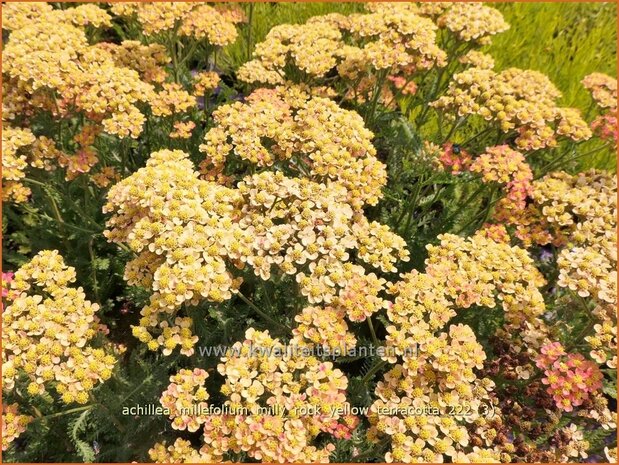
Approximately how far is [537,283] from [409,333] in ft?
4.34

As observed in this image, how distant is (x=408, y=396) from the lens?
2461 mm

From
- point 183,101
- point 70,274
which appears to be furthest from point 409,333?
point 183,101

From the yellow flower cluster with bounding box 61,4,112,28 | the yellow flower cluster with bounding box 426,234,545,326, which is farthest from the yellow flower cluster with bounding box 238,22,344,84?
the yellow flower cluster with bounding box 426,234,545,326

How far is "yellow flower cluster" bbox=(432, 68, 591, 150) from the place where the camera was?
145 inches

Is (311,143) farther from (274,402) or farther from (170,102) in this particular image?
(274,402)

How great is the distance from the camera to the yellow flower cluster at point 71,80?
3.35 metres

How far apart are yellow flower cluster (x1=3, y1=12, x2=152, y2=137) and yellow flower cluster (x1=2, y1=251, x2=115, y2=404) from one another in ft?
4.36

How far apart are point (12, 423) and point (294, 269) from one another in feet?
5.24

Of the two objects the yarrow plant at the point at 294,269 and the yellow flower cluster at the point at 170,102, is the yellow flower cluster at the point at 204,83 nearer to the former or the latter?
the yarrow plant at the point at 294,269

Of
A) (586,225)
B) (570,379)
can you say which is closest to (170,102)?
(586,225)

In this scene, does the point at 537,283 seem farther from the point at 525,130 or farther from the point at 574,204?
the point at 525,130

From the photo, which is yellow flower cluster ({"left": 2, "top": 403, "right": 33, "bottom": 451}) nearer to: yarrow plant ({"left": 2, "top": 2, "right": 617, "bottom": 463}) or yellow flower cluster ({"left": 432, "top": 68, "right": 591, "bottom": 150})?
yarrow plant ({"left": 2, "top": 2, "right": 617, "bottom": 463})

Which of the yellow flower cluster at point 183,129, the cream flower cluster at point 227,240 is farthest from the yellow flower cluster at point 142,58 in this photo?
the cream flower cluster at point 227,240

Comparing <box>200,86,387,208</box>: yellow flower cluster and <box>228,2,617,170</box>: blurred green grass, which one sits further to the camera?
<box>228,2,617,170</box>: blurred green grass
